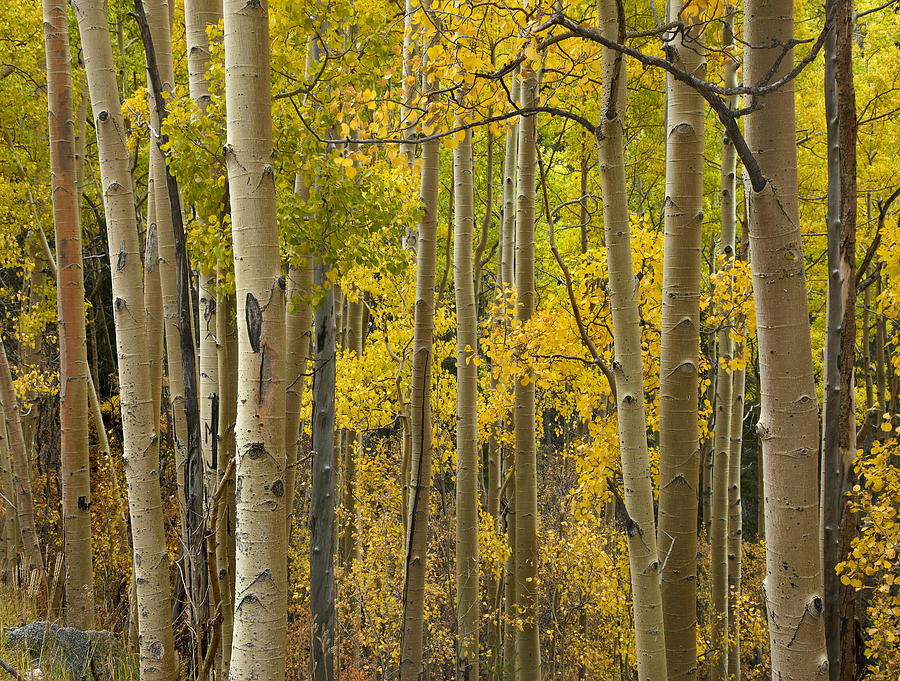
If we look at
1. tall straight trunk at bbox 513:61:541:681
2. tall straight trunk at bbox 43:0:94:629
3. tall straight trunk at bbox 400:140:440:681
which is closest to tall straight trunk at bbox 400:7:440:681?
tall straight trunk at bbox 400:140:440:681

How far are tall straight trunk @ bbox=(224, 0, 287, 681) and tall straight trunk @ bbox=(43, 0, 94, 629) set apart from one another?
8.68ft

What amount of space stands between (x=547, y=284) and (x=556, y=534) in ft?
23.7

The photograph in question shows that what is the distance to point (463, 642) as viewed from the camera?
240 inches

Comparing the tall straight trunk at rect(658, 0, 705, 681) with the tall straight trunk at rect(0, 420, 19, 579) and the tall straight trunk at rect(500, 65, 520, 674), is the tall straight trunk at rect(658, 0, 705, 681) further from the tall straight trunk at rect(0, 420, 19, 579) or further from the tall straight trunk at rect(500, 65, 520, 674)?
the tall straight trunk at rect(0, 420, 19, 579)

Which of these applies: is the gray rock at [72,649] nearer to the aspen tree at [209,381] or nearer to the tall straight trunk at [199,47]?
the aspen tree at [209,381]

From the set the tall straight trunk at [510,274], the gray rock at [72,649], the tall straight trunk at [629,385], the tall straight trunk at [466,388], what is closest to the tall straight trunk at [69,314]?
the gray rock at [72,649]

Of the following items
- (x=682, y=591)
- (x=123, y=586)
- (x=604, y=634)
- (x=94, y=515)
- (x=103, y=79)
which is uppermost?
(x=103, y=79)

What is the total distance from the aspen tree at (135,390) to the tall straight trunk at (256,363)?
141cm

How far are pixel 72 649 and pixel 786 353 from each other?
441 centimetres

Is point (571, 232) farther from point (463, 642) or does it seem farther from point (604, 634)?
point (463, 642)

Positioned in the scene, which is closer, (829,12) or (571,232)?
(829,12)

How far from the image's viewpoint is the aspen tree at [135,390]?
9.53ft

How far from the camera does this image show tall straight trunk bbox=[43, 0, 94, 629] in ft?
13.0

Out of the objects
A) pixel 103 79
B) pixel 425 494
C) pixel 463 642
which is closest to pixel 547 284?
pixel 463 642
